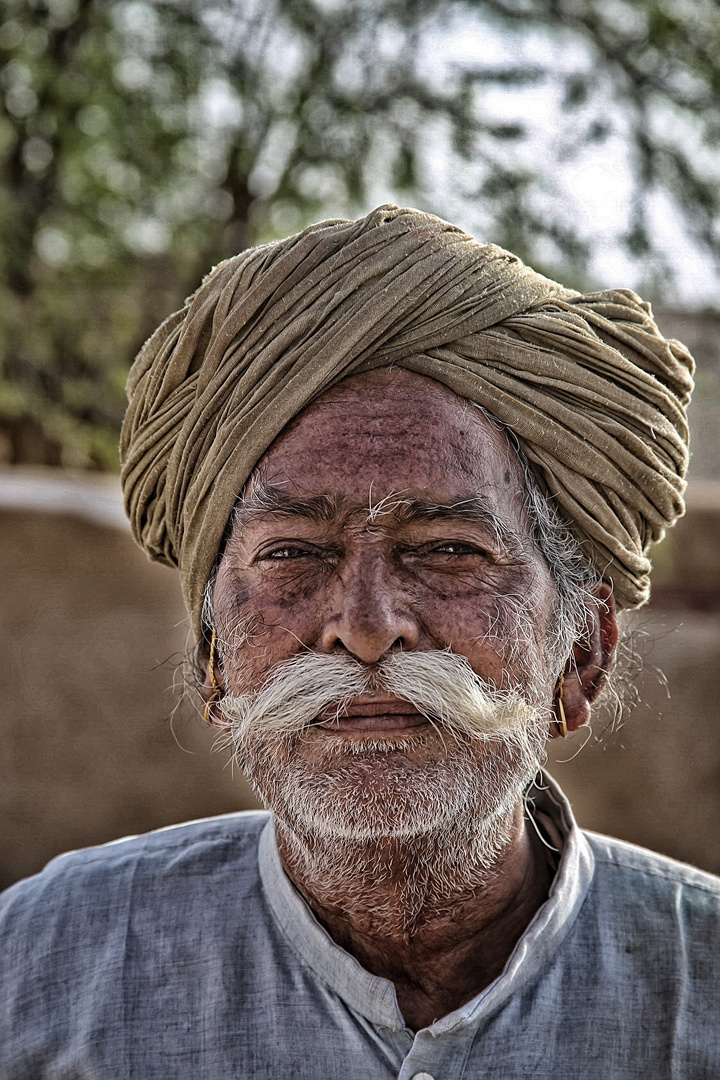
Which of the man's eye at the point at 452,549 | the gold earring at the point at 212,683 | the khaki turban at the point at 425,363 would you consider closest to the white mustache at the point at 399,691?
the man's eye at the point at 452,549

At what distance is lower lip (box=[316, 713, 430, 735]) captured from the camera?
2146 millimetres

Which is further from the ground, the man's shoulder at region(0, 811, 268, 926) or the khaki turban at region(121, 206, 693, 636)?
the khaki turban at region(121, 206, 693, 636)

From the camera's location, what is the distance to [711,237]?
6227 millimetres

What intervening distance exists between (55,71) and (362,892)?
605 cm

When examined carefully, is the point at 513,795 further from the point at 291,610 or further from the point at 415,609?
the point at 291,610

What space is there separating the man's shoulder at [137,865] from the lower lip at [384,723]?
0.62 metres

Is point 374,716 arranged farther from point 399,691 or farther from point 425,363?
point 425,363

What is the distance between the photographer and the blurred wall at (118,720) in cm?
532

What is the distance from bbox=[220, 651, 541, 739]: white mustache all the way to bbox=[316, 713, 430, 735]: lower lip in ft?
0.10

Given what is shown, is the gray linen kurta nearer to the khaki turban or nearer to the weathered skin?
the weathered skin

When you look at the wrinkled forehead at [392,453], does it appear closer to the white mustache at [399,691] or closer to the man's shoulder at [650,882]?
the white mustache at [399,691]

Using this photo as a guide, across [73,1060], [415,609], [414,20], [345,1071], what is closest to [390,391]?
[415,609]

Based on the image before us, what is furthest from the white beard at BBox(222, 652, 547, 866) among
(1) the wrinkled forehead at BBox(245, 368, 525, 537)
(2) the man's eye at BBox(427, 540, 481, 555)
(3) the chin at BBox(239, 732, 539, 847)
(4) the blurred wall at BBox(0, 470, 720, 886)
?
(4) the blurred wall at BBox(0, 470, 720, 886)

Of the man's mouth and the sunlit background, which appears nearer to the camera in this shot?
the man's mouth
